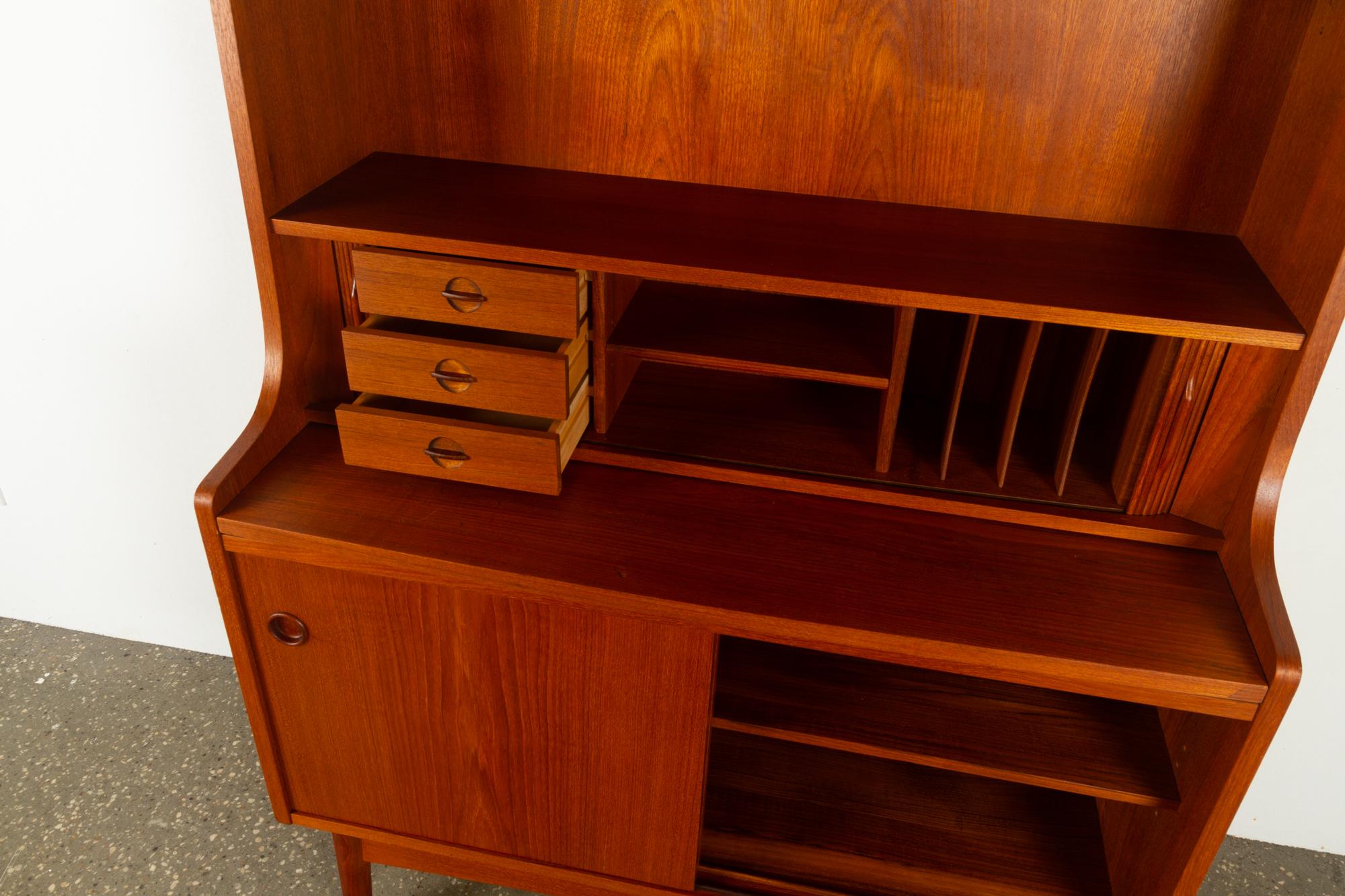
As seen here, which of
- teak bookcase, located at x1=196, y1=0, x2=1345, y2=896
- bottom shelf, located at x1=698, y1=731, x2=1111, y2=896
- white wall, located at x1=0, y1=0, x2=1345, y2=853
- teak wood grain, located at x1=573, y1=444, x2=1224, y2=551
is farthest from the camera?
white wall, located at x1=0, y1=0, x2=1345, y2=853

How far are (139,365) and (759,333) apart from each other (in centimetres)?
131

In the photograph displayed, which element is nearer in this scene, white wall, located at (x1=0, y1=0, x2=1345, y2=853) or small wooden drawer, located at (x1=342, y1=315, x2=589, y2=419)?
small wooden drawer, located at (x1=342, y1=315, x2=589, y2=419)

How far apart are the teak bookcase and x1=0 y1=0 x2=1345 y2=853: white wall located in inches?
17.9

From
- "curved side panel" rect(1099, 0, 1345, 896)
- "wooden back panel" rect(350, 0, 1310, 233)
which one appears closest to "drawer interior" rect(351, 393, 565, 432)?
"wooden back panel" rect(350, 0, 1310, 233)

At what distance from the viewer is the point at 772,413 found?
4.90 ft

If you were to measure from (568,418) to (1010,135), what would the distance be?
705 millimetres

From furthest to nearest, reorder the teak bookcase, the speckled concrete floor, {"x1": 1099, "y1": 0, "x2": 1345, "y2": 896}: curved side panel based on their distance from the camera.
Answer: the speckled concrete floor → the teak bookcase → {"x1": 1099, "y1": 0, "x2": 1345, "y2": 896}: curved side panel

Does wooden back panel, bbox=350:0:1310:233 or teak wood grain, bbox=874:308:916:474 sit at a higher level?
wooden back panel, bbox=350:0:1310:233

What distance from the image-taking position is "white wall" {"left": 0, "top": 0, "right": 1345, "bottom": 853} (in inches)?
64.4

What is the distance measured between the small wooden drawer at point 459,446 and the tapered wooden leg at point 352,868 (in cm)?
71

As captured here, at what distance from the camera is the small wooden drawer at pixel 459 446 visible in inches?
51.3

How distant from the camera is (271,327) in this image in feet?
4.43

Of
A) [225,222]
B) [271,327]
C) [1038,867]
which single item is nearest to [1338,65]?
[1038,867]

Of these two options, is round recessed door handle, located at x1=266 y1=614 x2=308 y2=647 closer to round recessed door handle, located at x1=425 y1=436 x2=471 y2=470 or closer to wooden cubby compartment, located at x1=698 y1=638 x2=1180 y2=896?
round recessed door handle, located at x1=425 y1=436 x2=471 y2=470
